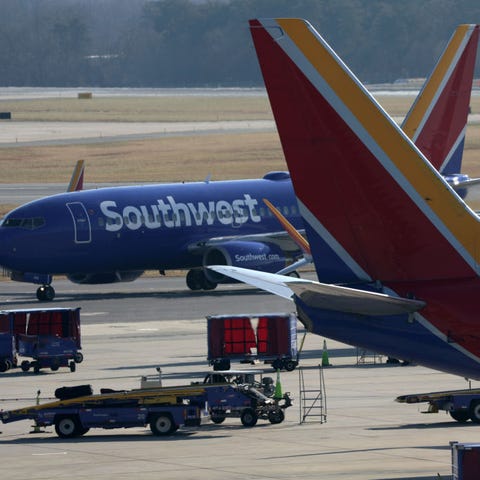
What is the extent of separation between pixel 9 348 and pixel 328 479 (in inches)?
910

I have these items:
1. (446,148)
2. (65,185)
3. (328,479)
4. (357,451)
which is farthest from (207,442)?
(65,185)

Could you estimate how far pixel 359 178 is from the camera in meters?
26.4

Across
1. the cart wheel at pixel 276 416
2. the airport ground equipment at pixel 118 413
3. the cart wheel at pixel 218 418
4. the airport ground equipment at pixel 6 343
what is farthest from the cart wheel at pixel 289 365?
the airport ground equipment at pixel 118 413

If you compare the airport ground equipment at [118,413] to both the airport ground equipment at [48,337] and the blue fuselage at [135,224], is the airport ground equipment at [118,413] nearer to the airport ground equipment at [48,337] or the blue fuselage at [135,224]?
the airport ground equipment at [48,337]

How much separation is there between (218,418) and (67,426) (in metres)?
3.87

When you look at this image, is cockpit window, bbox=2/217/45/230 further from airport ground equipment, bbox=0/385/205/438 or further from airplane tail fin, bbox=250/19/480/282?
airplane tail fin, bbox=250/19/480/282

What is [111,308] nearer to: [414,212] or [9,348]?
[9,348]

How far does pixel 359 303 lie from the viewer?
25.4 meters

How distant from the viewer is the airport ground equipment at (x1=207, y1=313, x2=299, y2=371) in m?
47.8

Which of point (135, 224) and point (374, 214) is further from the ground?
point (135, 224)

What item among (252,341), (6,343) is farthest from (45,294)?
(252,341)

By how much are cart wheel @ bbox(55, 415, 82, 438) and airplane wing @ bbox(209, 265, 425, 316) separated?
10765 mm

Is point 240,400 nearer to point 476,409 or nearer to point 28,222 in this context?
point 476,409

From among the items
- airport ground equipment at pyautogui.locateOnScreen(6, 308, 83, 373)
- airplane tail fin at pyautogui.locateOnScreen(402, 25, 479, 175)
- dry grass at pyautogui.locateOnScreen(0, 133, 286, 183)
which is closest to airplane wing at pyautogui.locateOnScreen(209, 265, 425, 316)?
airport ground equipment at pyautogui.locateOnScreen(6, 308, 83, 373)
